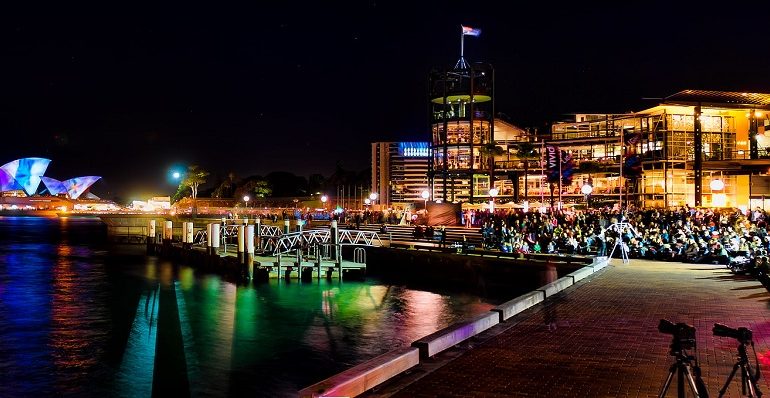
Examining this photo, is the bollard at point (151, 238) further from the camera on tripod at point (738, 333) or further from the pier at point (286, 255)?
the camera on tripod at point (738, 333)

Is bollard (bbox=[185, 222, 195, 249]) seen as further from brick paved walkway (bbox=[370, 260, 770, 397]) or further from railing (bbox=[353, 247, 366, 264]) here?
brick paved walkway (bbox=[370, 260, 770, 397])

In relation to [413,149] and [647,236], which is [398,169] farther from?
[647,236]

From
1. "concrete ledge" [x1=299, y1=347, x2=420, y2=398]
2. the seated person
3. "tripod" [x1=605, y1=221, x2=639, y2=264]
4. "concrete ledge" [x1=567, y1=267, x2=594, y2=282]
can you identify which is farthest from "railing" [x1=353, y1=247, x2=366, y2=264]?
"concrete ledge" [x1=299, y1=347, x2=420, y2=398]

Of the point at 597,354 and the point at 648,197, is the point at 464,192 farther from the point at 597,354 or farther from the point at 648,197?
the point at 597,354

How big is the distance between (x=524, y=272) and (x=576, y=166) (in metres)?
33.6

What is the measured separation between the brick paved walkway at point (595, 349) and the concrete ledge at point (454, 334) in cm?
16

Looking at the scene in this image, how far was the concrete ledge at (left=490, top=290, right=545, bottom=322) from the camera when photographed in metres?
14.9

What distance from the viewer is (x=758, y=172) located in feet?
167

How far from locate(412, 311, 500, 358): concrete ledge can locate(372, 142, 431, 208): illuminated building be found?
3556 inches

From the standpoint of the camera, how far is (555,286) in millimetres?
19641

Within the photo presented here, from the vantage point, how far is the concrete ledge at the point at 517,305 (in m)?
14.9

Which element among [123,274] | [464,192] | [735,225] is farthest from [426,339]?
[464,192]

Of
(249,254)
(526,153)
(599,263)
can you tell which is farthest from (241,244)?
(526,153)

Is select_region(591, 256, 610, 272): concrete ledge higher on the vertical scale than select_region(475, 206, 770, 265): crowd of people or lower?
lower
